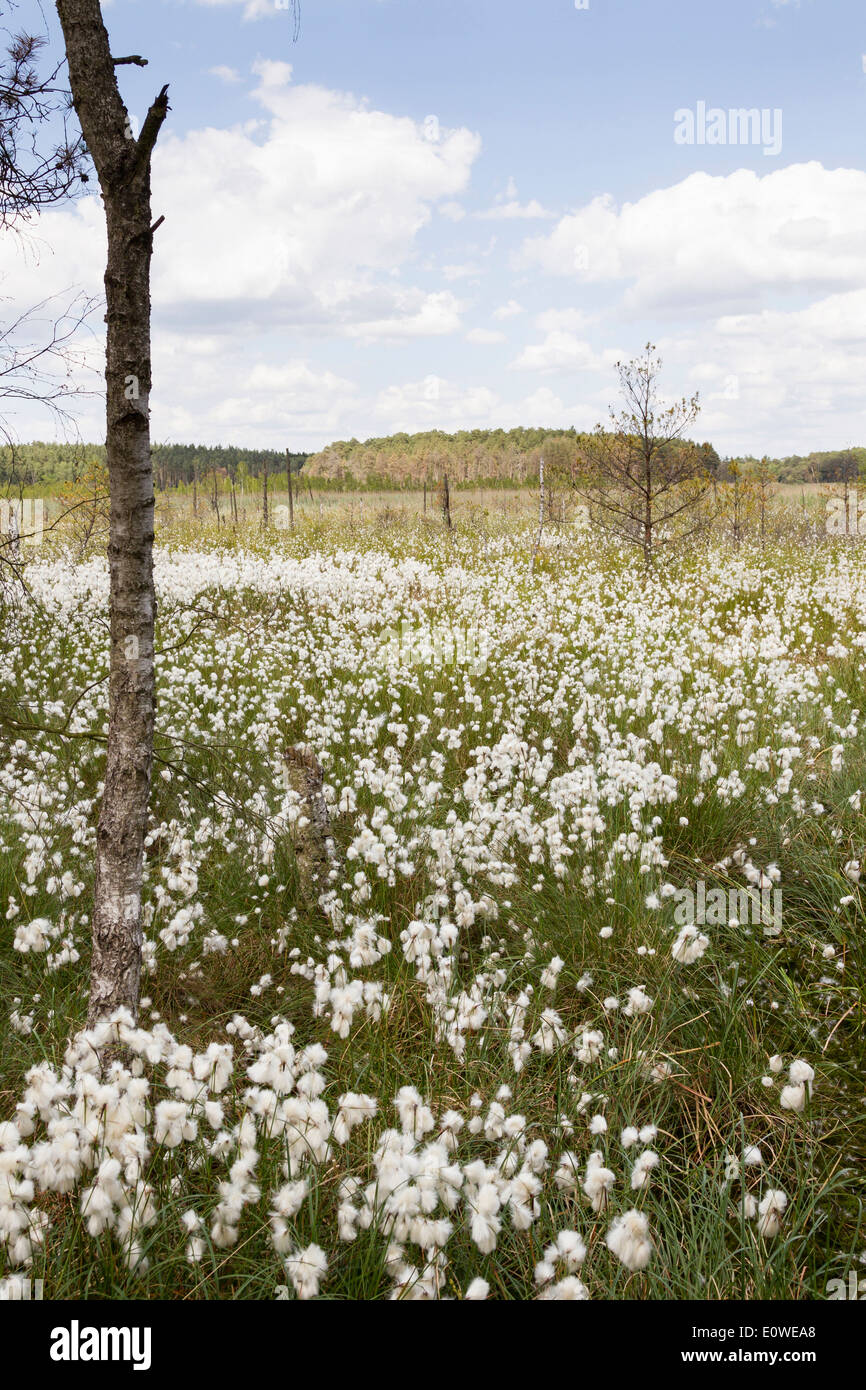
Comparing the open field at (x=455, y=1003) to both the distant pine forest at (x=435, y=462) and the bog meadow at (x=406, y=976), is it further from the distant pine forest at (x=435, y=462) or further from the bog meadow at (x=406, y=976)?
the distant pine forest at (x=435, y=462)

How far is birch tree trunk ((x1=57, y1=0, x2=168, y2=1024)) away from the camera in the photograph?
2.91 m

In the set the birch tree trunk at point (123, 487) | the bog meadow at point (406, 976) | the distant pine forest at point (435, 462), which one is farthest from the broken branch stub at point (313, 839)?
the distant pine forest at point (435, 462)

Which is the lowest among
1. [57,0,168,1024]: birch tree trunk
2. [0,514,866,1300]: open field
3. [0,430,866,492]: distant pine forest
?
[0,514,866,1300]: open field

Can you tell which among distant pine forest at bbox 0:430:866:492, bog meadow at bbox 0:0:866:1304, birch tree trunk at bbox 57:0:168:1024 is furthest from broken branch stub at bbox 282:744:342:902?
distant pine forest at bbox 0:430:866:492

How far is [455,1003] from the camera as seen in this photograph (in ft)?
11.0

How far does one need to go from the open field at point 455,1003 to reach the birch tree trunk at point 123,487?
38 cm

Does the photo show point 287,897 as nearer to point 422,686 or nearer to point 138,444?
point 138,444

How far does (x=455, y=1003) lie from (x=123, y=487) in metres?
2.57

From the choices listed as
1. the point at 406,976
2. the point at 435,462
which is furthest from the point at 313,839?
the point at 435,462

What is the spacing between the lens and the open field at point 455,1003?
2119 millimetres

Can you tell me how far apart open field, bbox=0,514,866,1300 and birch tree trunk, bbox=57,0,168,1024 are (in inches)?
14.8

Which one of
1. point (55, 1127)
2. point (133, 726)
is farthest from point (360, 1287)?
point (133, 726)

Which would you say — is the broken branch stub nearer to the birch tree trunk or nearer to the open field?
the open field

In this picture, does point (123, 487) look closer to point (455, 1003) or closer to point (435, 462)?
point (455, 1003)
